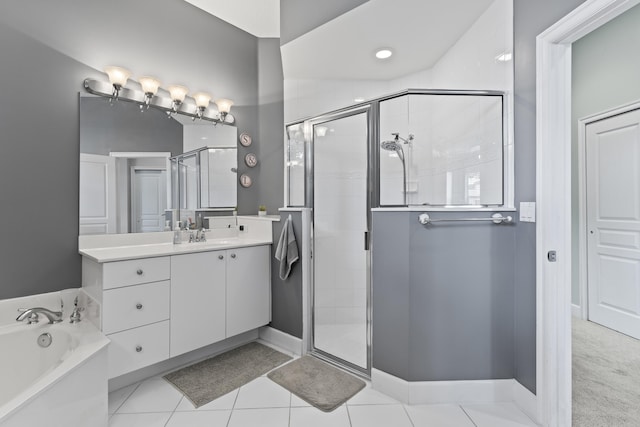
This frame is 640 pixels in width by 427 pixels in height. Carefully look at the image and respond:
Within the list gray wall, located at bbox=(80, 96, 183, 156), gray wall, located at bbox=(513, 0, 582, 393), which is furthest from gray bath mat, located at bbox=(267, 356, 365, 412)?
gray wall, located at bbox=(80, 96, 183, 156)

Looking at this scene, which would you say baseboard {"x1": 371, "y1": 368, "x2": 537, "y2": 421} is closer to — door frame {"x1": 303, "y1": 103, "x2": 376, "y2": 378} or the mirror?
door frame {"x1": 303, "y1": 103, "x2": 376, "y2": 378}

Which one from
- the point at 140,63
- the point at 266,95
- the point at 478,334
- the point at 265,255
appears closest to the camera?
the point at 478,334

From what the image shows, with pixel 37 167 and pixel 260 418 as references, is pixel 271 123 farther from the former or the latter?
pixel 260 418

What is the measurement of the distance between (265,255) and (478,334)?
169cm

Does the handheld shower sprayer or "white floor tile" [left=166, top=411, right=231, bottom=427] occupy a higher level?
the handheld shower sprayer

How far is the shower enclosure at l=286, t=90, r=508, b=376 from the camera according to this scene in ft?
6.31

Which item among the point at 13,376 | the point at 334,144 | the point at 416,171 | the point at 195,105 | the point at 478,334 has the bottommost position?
the point at 13,376

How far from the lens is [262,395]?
1.87m

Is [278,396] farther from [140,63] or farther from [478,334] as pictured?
[140,63]

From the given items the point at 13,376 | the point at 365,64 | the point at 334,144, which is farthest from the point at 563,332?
the point at 13,376

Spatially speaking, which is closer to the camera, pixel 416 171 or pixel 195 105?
pixel 416 171

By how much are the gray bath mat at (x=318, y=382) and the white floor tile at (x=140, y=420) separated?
0.68 meters

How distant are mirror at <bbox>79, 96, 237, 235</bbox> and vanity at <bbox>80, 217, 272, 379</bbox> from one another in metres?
0.17

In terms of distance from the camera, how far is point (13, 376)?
1545mm
